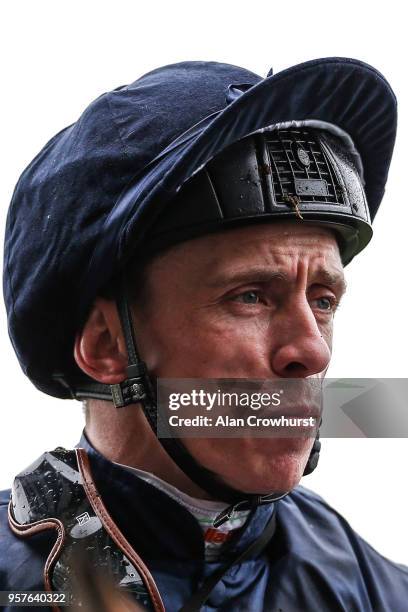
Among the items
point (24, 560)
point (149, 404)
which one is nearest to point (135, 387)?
point (149, 404)

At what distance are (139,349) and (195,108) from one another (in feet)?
1.73

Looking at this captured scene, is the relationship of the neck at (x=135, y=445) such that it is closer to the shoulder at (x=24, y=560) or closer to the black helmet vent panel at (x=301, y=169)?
the shoulder at (x=24, y=560)

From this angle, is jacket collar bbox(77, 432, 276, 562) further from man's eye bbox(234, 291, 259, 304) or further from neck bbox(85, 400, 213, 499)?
man's eye bbox(234, 291, 259, 304)

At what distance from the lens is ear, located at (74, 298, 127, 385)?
2.15m

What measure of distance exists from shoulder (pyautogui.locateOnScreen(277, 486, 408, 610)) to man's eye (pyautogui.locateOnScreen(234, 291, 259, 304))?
2.22 feet

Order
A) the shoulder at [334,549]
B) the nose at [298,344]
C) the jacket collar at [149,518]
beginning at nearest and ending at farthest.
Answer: the nose at [298,344] < the jacket collar at [149,518] < the shoulder at [334,549]

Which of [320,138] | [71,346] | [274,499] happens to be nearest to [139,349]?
[71,346]

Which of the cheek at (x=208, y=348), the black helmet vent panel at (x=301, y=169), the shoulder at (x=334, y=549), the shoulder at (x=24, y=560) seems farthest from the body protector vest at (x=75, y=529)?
the black helmet vent panel at (x=301, y=169)

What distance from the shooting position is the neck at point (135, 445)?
2.14 metres

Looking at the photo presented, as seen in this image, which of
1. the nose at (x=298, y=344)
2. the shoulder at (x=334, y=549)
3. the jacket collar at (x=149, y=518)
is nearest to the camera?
the nose at (x=298, y=344)

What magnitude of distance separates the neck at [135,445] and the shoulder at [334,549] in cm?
37

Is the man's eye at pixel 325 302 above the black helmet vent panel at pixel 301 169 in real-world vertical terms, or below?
below

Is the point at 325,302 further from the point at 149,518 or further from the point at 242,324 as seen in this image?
the point at 149,518

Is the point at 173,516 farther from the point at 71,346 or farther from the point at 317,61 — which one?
the point at 317,61
